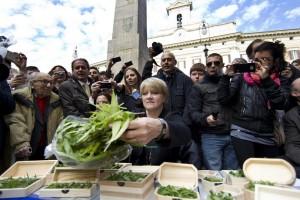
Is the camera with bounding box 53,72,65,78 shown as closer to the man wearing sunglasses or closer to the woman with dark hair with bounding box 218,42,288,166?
the man wearing sunglasses

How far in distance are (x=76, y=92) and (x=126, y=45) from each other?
10.1 feet

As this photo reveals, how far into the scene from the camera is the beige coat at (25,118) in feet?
8.57

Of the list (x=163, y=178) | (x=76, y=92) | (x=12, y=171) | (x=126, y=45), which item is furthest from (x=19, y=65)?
(x=126, y=45)

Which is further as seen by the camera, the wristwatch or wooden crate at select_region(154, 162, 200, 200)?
wooden crate at select_region(154, 162, 200, 200)

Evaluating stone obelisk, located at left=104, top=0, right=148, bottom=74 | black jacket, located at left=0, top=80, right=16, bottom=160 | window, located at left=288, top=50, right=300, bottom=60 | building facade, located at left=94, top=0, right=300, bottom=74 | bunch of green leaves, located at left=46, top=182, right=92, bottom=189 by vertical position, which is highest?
building facade, located at left=94, top=0, right=300, bottom=74

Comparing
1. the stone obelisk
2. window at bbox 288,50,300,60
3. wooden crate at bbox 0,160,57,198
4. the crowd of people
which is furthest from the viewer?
window at bbox 288,50,300,60

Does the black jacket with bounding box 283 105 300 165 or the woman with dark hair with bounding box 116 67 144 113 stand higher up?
the woman with dark hair with bounding box 116 67 144 113

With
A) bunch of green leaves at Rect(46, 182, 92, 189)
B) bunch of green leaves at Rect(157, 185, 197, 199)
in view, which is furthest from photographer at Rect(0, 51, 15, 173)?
bunch of green leaves at Rect(157, 185, 197, 199)

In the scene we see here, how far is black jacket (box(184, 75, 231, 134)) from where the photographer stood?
119 inches

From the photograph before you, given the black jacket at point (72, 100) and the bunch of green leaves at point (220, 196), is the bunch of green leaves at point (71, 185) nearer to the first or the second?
the bunch of green leaves at point (220, 196)

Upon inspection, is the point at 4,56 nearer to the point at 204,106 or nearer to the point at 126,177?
the point at 126,177

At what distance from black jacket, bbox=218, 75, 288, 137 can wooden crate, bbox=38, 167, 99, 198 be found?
1682 millimetres

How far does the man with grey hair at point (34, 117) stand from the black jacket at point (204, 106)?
1.58 m

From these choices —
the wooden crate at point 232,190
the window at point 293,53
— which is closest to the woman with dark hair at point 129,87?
the wooden crate at point 232,190
